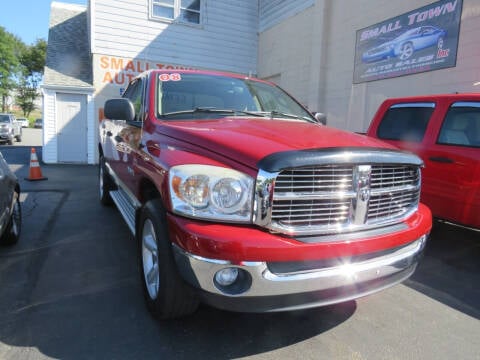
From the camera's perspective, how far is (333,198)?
7.12 ft

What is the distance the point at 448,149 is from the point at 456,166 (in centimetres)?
24

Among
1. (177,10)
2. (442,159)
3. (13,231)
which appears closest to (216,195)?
(13,231)

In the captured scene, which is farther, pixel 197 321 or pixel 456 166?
pixel 456 166

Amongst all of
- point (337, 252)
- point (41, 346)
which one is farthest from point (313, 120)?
point (41, 346)

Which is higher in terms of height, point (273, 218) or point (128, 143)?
point (128, 143)

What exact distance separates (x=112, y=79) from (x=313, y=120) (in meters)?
10.3

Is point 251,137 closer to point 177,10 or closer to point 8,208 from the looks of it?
point 8,208

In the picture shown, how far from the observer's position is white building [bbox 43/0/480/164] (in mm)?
7367

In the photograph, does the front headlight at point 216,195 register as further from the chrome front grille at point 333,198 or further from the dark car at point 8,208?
the dark car at point 8,208

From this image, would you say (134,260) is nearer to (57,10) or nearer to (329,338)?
(329,338)

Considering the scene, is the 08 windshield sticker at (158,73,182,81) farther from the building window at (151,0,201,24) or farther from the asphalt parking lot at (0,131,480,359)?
the building window at (151,0,201,24)

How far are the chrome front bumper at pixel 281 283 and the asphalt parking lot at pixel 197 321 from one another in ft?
1.62

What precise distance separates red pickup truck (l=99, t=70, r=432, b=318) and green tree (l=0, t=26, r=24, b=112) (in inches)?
2232

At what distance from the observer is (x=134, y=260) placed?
3873 mm
